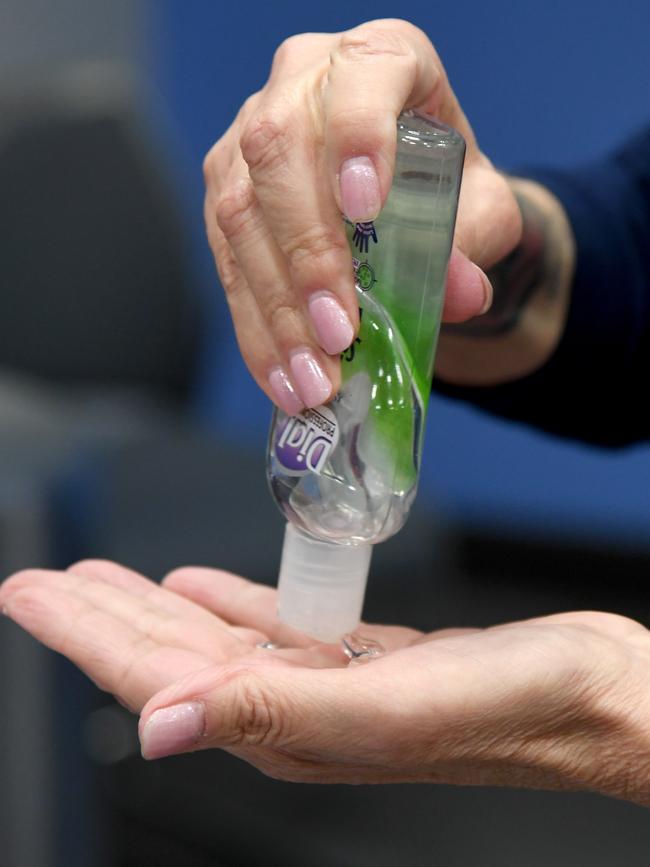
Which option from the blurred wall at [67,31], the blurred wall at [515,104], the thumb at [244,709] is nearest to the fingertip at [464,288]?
the thumb at [244,709]

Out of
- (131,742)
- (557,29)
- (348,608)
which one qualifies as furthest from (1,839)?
(557,29)

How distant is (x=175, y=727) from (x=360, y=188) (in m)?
0.24

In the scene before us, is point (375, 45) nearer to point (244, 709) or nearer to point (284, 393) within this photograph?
point (284, 393)

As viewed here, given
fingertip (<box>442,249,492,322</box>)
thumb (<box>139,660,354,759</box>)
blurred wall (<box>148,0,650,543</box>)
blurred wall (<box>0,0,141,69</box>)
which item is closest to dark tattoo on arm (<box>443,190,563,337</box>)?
fingertip (<box>442,249,492,322</box>)

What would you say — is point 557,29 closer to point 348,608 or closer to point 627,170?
point 627,170

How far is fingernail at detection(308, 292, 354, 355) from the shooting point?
52 cm

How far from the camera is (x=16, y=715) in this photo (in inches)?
37.0

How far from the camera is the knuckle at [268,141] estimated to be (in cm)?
52

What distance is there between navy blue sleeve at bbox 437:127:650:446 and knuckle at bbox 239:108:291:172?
1.02 feet

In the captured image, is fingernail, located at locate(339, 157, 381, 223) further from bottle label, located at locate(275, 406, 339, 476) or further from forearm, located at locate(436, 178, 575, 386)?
forearm, located at locate(436, 178, 575, 386)

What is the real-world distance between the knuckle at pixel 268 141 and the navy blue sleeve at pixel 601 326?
31cm

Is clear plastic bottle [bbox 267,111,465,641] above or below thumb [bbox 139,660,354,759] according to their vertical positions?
above

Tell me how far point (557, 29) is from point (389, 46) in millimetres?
1530

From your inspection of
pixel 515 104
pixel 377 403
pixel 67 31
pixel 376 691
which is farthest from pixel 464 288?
pixel 67 31
